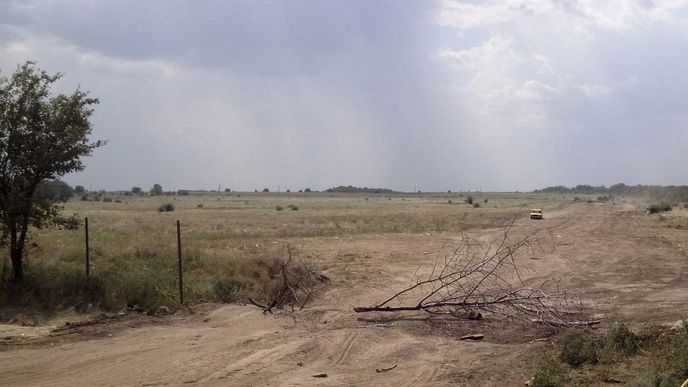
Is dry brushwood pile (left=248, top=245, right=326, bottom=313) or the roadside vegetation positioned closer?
the roadside vegetation

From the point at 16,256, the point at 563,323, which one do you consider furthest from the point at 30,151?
the point at 563,323

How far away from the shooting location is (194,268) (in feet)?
61.2

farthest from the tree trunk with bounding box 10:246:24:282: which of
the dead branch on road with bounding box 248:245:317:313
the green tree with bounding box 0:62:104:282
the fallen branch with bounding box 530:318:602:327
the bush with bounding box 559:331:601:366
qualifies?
the bush with bounding box 559:331:601:366

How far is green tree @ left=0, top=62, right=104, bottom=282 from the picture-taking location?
15.4m

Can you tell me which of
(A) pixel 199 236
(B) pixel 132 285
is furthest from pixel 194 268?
(A) pixel 199 236

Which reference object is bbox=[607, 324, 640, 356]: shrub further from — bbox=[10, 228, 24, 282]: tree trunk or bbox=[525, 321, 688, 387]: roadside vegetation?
bbox=[10, 228, 24, 282]: tree trunk

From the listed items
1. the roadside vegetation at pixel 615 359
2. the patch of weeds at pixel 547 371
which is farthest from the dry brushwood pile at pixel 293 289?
the roadside vegetation at pixel 615 359

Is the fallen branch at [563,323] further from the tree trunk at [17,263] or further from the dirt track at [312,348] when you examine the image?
the tree trunk at [17,263]

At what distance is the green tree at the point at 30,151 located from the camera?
50.6 feet

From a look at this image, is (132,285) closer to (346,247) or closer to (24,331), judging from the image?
(24,331)

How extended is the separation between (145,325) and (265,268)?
6100mm

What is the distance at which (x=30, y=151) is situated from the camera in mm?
15625

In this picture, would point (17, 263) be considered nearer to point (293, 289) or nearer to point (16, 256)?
point (16, 256)

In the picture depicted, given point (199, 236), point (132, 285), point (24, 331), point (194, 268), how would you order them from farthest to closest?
1. point (199, 236)
2. point (194, 268)
3. point (132, 285)
4. point (24, 331)
